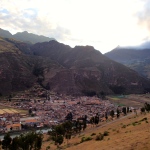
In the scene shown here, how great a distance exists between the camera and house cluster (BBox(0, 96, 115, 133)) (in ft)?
318

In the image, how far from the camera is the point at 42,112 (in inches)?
4646

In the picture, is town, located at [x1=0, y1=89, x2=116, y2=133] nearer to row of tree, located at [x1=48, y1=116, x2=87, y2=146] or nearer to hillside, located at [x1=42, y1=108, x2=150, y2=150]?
row of tree, located at [x1=48, y1=116, x2=87, y2=146]

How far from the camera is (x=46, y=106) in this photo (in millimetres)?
131375

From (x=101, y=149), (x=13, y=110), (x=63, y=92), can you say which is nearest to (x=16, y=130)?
(x=13, y=110)

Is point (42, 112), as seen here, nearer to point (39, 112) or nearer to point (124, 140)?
point (39, 112)

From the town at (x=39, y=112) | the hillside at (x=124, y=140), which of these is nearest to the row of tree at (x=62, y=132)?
the hillside at (x=124, y=140)

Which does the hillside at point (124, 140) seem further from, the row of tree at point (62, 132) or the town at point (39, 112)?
the town at point (39, 112)

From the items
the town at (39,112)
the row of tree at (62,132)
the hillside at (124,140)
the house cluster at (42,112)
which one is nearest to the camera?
the hillside at (124,140)

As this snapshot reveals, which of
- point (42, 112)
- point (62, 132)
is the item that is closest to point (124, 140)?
point (62, 132)

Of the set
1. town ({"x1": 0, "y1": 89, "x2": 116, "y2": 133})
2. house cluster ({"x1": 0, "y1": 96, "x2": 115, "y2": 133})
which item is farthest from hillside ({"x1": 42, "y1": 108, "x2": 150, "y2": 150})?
house cluster ({"x1": 0, "y1": 96, "x2": 115, "y2": 133})

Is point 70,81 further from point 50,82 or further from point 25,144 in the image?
point 25,144

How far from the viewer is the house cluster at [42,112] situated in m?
96.8

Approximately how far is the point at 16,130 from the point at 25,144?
166 feet

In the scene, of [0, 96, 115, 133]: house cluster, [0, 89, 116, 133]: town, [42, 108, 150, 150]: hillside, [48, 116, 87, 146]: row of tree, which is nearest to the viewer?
[42, 108, 150, 150]: hillside
